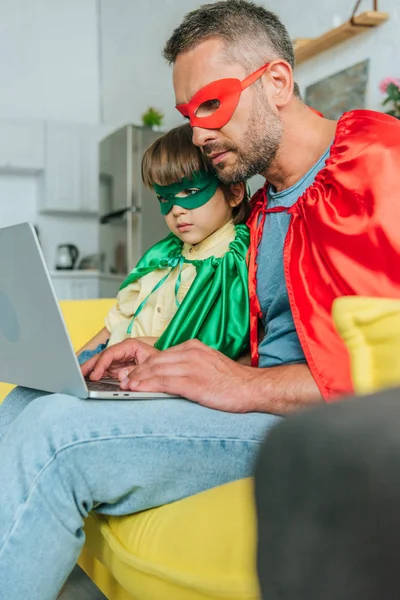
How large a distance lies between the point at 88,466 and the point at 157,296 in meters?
0.84

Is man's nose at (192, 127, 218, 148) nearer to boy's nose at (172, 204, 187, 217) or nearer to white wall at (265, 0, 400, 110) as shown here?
boy's nose at (172, 204, 187, 217)

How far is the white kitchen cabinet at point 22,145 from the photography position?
6.17 m

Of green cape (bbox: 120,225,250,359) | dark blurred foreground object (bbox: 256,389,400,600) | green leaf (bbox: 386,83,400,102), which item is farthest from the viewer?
green leaf (bbox: 386,83,400,102)

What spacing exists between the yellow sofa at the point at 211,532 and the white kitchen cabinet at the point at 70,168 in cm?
544

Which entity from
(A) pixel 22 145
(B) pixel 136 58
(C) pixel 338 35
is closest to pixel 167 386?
(C) pixel 338 35

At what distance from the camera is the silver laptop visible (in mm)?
1119

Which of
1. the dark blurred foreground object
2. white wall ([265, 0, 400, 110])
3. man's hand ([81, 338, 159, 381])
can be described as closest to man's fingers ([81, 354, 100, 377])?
man's hand ([81, 338, 159, 381])

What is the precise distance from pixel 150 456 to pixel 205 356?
24cm

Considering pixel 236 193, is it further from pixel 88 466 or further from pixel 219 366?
pixel 88 466

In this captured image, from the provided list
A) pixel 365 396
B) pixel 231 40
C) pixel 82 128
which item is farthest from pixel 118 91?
pixel 365 396

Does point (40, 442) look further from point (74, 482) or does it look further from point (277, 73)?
point (277, 73)

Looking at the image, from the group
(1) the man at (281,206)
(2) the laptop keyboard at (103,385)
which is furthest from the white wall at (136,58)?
(2) the laptop keyboard at (103,385)

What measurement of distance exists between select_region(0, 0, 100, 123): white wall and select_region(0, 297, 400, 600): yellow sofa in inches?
238

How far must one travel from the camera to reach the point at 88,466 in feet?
3.49
